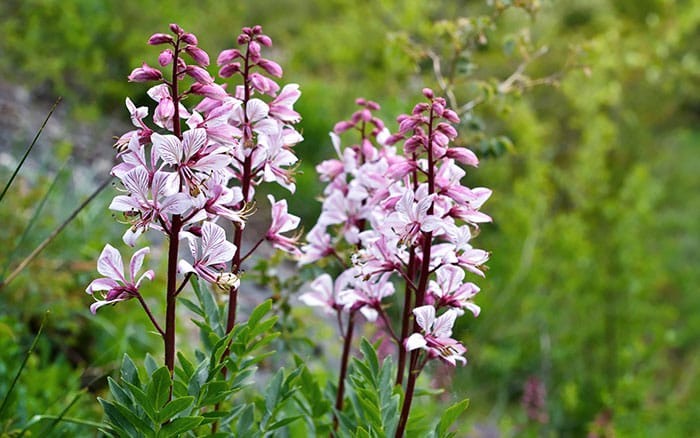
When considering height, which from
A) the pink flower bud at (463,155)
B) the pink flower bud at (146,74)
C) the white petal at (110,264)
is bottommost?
the white petal at (110,264)

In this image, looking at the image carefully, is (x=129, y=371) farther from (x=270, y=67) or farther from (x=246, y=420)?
(x=270, y=67)

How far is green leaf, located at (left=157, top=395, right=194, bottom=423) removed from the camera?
1.06m

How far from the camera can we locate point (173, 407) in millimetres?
1062

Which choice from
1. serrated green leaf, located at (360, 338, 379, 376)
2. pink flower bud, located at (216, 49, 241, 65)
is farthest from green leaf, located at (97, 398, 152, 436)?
pink flower bud, located at (216, 49, 241, 65)

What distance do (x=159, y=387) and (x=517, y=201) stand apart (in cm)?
341

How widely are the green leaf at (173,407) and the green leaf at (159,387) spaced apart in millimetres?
13

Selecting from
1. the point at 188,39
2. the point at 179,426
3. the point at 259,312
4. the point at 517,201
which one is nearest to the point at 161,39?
the point at 188,39

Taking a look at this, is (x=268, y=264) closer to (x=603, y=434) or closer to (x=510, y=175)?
(x=603, y=434)

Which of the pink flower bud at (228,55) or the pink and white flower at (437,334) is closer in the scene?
the pink and white flower at (437,334)

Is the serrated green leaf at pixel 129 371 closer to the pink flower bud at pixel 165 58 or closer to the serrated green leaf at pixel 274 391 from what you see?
the serrated green leaf at pixel 274 391

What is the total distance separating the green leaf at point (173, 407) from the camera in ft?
3.46

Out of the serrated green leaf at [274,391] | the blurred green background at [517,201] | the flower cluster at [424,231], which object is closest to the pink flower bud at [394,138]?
the flower cluster at [424,231]

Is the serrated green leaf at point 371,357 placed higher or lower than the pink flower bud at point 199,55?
lower

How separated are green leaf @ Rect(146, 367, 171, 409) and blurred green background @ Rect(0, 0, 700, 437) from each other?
2.74ft
